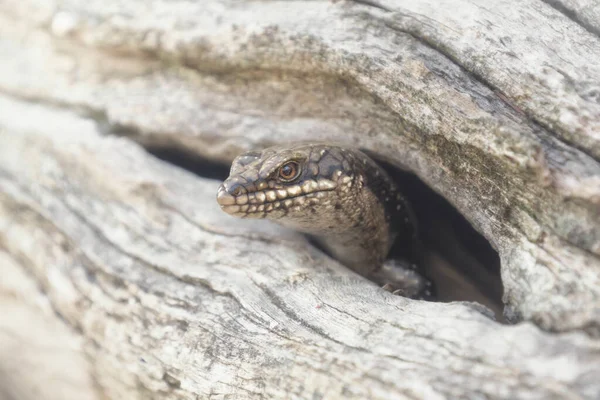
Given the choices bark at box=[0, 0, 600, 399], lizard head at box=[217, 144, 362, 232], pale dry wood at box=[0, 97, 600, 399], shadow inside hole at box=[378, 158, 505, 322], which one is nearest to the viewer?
pale dry wood at box=[0, 97, 600, 399]

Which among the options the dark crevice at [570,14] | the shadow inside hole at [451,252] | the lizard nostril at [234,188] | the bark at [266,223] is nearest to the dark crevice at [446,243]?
the shadow inside hole at [451,252]

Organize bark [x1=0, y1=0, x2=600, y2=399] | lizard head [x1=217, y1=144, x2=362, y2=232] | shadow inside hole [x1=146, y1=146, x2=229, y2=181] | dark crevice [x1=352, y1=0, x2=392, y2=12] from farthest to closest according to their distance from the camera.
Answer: shadow inside hole [x1=146, y1=146, x2=229, y2=181] < dark crevice [x1=352, y1=0, x2=392, y2=12] < lizard head [x1=217, y1=144, x2=362, y2=232] < bark [x1=0, y1=0, x2=600, y2=399]

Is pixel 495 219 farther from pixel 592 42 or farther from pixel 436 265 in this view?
pixel 436 265

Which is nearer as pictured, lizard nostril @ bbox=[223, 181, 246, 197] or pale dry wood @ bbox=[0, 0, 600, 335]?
pale dry wood @ bbox=[0, 0, 600, 335]

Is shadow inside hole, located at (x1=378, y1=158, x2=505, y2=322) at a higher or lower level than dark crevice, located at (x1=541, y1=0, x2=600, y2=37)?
lower

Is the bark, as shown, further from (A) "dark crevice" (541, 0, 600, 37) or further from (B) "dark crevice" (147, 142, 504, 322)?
(B) "dark crevice" (147, 142, 504, 322)

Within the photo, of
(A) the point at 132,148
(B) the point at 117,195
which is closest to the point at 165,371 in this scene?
(B) the point at 117,195

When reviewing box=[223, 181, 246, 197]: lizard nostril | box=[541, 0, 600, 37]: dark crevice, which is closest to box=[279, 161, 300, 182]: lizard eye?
box=[223, 181, 246, 197]: lizard nostril
